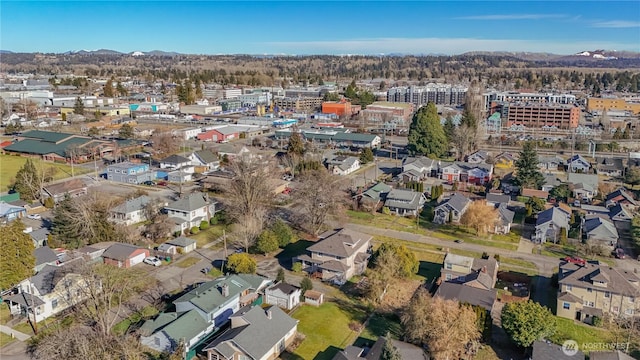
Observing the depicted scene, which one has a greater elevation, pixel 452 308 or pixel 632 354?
pixel 452 308

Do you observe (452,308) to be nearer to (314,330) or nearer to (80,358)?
(314,330)

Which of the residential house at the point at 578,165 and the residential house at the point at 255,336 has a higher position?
the residential house at the point at 578,165

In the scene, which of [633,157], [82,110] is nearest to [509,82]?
[633,157]

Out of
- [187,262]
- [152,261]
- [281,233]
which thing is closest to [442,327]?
[281,233]

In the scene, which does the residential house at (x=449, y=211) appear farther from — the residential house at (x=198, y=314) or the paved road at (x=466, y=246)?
the residential house at (x=198, y=314)

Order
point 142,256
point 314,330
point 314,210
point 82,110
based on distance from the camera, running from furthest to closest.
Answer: point 82,110 → point 314,210 → point 142,256 → point 314,330

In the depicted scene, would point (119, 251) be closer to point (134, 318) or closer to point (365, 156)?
point (134, 318)

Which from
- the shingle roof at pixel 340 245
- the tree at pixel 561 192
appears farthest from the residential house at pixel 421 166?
the shingle roof at pixel 340 245
